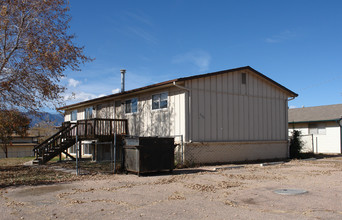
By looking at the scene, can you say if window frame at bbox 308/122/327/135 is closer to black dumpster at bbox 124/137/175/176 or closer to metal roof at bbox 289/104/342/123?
metal roof at bbox 289/104/342/123

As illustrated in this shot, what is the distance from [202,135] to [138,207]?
921cm

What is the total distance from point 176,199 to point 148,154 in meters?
4.26

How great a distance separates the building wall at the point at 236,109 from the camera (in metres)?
15.5

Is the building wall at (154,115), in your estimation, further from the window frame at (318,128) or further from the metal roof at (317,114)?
the window frame at (318,128)

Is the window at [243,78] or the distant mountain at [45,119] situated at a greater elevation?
the window at [243,78]

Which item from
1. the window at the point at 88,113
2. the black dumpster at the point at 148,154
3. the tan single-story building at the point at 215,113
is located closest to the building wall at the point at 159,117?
the tan single-story building at the point at 215,113

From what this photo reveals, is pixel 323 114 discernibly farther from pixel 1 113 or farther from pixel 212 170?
pixel 1 113

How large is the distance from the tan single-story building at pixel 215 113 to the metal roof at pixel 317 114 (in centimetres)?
664

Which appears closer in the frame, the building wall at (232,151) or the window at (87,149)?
the building wall at (232,151)

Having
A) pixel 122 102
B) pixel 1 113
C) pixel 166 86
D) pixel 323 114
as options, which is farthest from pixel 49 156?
pixel 323 114

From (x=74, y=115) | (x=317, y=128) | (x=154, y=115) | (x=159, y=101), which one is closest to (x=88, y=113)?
(x=74, y=115)

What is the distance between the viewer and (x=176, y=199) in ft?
24.1

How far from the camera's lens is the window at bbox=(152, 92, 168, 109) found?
16.2m

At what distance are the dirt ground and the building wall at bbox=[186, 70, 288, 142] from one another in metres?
5.21
